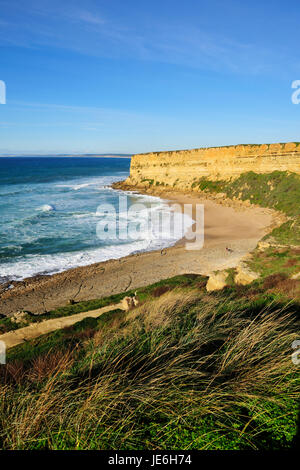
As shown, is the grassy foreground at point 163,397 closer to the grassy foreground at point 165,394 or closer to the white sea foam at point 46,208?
the grassy foreground at point 165,394

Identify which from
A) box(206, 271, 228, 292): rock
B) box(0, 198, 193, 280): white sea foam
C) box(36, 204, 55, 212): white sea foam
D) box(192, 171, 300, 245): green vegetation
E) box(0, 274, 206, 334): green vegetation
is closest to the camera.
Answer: box(0, 274, 206, 334): green vegetation

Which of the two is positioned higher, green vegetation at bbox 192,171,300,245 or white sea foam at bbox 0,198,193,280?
green vegetation at bbox 192,171,300,245

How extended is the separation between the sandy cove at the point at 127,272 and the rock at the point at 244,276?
16.8 ft

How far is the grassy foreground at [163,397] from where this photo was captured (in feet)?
9.14

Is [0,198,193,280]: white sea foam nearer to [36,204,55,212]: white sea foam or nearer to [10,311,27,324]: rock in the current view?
[10,311,27,324]: rock

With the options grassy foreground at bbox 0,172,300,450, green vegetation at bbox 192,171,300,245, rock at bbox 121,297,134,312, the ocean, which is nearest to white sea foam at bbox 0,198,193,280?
the ocean

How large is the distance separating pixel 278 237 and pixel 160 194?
40977 mm

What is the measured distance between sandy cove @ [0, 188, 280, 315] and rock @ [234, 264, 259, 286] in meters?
5.13

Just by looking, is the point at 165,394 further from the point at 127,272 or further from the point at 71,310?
the point at 127,272

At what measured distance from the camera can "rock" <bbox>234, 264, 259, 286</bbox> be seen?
11.9 meters

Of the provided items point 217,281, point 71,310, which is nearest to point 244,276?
point 217,281

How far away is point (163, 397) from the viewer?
322 cm

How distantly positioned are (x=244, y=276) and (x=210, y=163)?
46.9 metres
